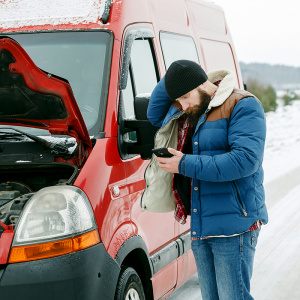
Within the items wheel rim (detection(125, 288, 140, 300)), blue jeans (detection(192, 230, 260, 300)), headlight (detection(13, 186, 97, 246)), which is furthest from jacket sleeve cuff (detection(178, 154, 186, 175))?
wheel rim (detection(125, 288, 140, 300))

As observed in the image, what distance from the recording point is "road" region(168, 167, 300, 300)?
508cm

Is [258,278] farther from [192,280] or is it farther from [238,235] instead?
[238,235]

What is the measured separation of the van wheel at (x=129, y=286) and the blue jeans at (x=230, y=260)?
1.45 feet

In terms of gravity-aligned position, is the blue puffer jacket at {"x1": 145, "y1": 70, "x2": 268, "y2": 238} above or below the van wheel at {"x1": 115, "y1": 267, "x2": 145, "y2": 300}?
above

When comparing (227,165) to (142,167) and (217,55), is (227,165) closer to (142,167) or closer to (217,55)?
(142,167)

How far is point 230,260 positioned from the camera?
3.07m

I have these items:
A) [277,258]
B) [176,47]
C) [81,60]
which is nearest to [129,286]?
[81,60]

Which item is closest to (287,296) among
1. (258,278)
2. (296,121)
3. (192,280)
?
(258,278)

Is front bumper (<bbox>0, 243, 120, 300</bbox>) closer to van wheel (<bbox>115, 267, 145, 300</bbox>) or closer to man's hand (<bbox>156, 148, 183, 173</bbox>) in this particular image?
van wheel (<bbox>115, 267, 145, 300</bbox>)

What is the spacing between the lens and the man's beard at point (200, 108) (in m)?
3.11

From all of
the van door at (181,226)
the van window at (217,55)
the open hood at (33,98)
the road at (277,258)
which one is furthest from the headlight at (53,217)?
the van window at (217,55)

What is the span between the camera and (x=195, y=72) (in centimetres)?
303

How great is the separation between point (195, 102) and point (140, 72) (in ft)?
3.66

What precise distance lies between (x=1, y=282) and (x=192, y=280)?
10.0 feet
